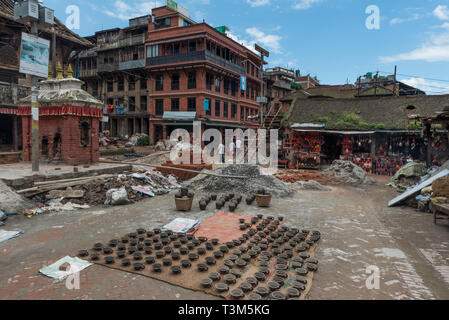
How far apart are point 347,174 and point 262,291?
14193 mm

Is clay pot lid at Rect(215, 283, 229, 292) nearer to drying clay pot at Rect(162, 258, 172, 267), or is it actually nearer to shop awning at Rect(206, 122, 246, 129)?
drying clay pot at Rect(162, 258, 172, 267)

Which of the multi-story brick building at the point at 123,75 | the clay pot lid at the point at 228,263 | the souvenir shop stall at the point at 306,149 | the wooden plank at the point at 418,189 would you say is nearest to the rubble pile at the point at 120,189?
the clay pot lid at the point at 228,263

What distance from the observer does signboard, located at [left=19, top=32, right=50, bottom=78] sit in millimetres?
10328

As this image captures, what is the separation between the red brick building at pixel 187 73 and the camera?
104 ft

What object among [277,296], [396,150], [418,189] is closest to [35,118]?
[277,296]

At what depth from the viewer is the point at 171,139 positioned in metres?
31.5

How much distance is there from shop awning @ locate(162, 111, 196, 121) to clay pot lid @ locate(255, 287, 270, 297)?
2775cm

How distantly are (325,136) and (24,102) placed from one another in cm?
2100

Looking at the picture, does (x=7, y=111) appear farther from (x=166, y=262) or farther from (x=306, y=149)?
(x=306, y=149)

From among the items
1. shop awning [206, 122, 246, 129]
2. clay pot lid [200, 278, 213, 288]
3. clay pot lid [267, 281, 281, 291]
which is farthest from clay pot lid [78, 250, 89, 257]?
shop awning [206, 122, 246, 129]

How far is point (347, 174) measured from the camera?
17.1 meters

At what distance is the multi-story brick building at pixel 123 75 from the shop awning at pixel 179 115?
3.82 m
